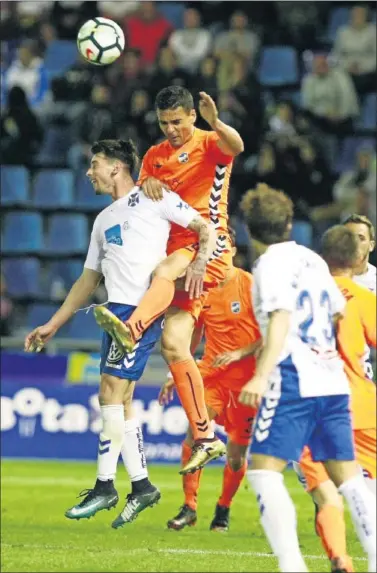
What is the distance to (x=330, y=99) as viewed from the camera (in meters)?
19.9

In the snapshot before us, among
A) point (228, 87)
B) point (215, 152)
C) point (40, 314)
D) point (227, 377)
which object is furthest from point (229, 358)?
point (228, 87)

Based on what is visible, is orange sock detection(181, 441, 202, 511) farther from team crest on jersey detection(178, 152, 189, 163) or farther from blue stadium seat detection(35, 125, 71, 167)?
blue stadium seat detection(35, 125, 71, 167)

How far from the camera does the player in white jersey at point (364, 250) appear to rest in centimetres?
951

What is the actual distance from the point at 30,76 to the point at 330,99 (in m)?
4.51

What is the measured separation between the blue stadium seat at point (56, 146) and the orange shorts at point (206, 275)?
1042cm

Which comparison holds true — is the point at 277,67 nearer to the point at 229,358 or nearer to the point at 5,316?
the point at 5,316

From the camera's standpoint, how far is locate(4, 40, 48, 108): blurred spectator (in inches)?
809

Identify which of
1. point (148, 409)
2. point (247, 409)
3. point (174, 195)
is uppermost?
point (174, 195)

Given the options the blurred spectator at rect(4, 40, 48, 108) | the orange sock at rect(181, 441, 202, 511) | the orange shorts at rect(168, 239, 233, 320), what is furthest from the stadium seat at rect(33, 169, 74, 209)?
the orange shorts at rect(168, 239, 233, 320)

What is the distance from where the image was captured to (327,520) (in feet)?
26.6

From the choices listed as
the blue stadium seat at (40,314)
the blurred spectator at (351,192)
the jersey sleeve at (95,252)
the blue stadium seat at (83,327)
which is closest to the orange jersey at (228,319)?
the jersey sleeve at (95,252)

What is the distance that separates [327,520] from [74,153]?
12.7 m

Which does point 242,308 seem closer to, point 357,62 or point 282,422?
point 282,422

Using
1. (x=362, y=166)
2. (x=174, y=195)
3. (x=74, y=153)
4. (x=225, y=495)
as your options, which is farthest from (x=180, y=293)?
(x=74, y=153)
